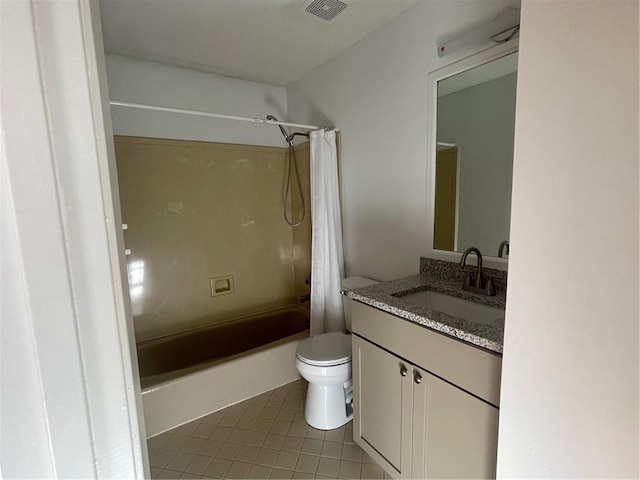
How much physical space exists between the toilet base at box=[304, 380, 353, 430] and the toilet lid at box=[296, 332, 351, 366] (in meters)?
0.21

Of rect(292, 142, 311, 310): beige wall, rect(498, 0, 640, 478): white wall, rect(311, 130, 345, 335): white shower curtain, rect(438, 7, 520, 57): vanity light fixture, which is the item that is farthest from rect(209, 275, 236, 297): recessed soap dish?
rect(498, 0, 640, 478): white wall

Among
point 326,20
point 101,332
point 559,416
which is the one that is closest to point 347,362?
point 559,416

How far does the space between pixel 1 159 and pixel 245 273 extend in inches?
105

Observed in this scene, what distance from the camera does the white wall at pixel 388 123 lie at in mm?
1721

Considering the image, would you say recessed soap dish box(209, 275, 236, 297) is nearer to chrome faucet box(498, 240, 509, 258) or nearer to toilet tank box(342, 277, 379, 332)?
toilet tank box(342, 277, 379, 332)

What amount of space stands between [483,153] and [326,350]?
4.43 feet

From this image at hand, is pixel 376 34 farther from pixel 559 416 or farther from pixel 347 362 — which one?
pixel 559 416

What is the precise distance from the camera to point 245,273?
292 cm

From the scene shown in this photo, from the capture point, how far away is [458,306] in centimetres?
150

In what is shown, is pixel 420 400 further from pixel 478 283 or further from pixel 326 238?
pixel 326 238

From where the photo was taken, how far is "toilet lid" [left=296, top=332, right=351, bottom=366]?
176cm

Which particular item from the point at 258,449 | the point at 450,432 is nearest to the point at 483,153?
the point at 450,432

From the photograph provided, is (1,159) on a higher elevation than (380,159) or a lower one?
lower

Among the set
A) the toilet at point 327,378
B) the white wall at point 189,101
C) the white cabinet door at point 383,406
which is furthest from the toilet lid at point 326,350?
the white wall at point 189,101
